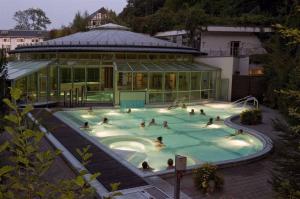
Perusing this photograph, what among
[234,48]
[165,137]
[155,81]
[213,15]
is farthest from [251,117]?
[213,15]

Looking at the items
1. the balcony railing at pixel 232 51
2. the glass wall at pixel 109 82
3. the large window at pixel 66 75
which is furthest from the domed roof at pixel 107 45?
the balcony railing at pixel 232 51

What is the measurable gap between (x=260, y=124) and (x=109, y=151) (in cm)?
900

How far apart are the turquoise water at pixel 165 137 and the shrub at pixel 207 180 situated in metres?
2.38

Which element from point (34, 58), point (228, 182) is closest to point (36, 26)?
point (34, 58)

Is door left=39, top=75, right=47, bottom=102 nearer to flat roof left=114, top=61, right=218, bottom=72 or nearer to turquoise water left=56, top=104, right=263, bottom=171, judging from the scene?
turquoise water left=56, top=104, right=263, bottom=171

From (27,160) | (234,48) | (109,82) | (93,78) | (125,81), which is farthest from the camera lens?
(234,48)

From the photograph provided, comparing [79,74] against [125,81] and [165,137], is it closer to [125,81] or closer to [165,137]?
[125,81]

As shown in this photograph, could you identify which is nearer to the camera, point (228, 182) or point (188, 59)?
point (228, 182)

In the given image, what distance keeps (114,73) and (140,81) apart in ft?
6.39

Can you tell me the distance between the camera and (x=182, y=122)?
58.3ft

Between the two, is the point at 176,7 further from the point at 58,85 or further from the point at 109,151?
the point at 109,151

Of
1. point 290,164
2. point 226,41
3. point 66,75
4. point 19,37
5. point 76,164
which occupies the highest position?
point 19,37

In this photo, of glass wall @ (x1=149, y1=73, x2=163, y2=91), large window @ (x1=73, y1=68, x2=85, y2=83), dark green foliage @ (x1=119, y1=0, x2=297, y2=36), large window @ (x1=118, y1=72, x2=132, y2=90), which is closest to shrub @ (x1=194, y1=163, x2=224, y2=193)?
large window @ (x1=118, y1=72, x2=132, y2=90)

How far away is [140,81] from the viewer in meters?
22.5
